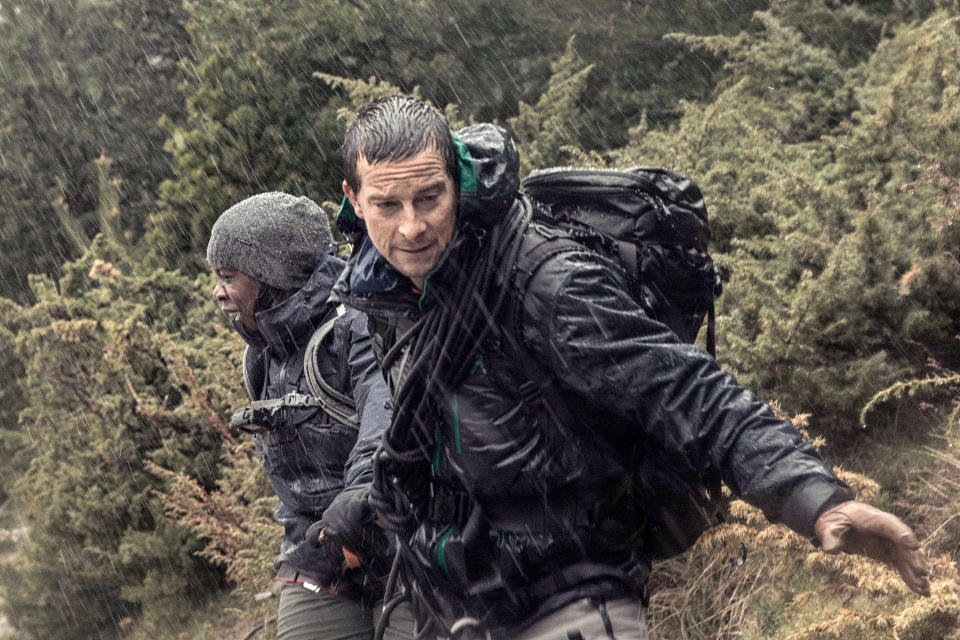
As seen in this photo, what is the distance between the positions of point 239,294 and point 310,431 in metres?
0.53

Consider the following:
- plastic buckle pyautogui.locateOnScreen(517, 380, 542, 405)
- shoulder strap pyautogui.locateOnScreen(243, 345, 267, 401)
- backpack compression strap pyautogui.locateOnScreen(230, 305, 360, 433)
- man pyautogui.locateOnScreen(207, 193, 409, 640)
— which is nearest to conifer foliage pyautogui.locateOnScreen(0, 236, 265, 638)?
shoulder strap pyautogui.locateOnScreen(243, 345, 267, 401)

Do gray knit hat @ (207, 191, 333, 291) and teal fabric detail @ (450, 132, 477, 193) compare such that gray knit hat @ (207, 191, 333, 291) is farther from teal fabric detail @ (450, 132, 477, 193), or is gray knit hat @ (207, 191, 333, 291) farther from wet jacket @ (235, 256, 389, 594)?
teal fabric detail @ (450, 132, 477, 193)

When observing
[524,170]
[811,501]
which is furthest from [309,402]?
[524,170]

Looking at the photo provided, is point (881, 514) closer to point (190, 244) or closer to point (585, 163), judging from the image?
point (585, 163)

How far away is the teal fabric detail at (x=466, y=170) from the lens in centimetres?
202

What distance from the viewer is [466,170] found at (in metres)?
2.04

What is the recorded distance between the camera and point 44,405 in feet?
28.4

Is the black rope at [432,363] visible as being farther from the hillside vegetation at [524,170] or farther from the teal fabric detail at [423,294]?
the hillside vegetation at [524,170]

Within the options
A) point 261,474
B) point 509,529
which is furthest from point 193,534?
point 509,529

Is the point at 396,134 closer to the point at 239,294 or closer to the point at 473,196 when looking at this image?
the point at 473,196

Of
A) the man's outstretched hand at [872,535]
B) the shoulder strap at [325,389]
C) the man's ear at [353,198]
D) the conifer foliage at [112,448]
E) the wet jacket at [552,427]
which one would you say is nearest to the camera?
the man's outstretched hand at [872,535]

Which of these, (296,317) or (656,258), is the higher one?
(656,258)

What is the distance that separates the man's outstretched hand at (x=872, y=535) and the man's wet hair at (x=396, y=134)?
3.19ft

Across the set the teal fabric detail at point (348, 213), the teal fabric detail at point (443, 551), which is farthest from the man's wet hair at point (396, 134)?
the teal fabric detail at point (443, 551)
